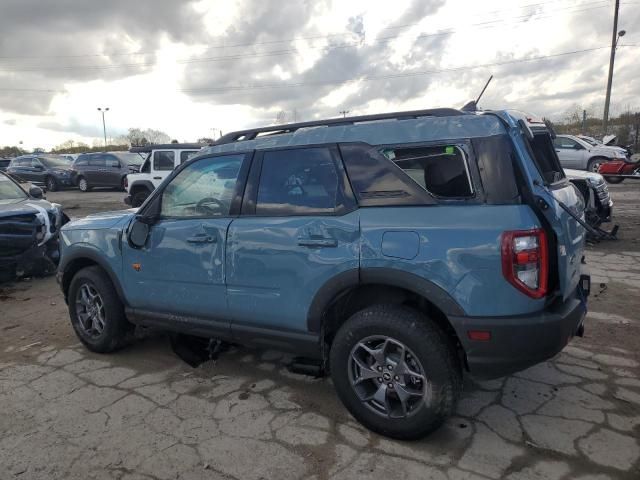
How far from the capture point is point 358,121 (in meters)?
3.16

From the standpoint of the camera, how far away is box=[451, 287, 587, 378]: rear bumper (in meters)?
2.53

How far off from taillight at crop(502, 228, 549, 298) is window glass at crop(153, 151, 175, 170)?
12.0m

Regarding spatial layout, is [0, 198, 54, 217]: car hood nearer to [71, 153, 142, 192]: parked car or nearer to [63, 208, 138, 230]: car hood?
→ [63, 208, 138, 230]: car hood

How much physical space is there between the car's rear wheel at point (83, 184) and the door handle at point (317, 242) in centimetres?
2092

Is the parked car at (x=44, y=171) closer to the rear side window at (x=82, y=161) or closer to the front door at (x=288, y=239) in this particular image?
the rear side window at (x=82, y=161)

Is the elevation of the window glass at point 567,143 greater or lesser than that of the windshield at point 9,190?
greater

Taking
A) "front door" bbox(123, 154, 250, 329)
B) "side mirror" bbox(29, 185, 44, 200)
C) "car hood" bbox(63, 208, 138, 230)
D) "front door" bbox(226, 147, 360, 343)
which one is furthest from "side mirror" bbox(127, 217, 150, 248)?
"side mirror" bbox(29, 185, 44, 200)

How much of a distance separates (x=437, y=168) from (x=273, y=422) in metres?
1.87

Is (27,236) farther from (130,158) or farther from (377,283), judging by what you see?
(130,158)

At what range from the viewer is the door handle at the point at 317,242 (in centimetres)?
295

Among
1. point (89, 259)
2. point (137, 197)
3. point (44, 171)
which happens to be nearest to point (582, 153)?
point (137, 197)

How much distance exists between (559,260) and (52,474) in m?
3.02

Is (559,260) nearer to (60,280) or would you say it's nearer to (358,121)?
(358,121)

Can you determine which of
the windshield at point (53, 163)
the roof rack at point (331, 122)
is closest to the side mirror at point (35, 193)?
the roof rack at point (331, 122)
